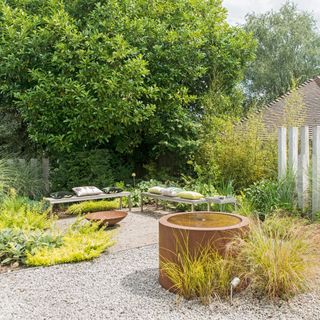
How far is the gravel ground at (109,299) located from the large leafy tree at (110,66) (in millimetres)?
4939

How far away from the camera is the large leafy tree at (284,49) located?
19891 mm

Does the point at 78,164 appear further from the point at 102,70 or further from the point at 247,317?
the point at 247,317

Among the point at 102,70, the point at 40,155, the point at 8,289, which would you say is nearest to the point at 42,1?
the point at 102,70

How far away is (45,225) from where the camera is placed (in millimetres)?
5941

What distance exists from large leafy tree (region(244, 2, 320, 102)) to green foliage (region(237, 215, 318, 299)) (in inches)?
691

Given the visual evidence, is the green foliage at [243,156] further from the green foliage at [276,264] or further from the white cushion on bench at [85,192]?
the green foliage at [276,264]

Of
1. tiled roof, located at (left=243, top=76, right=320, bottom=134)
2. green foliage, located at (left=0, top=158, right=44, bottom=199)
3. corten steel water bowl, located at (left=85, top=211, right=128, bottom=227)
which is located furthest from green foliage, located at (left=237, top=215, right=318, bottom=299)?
tiled roof, located at (left=243, top=76, right=320, bottom=134)

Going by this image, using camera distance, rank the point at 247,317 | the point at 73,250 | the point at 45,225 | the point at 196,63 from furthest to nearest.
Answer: the point at 196,63 → the point at 45,225 → the point at 73,250 → the point at 247,317

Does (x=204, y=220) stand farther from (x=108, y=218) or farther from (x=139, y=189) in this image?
(x=139, y=189)

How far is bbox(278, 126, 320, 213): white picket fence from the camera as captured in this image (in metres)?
6.22

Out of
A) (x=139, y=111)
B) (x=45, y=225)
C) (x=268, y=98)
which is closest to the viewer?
(x=45, y=225)

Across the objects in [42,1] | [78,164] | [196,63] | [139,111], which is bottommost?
[78,164]

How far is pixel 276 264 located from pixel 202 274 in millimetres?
706

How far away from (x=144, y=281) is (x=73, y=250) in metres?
1.24
